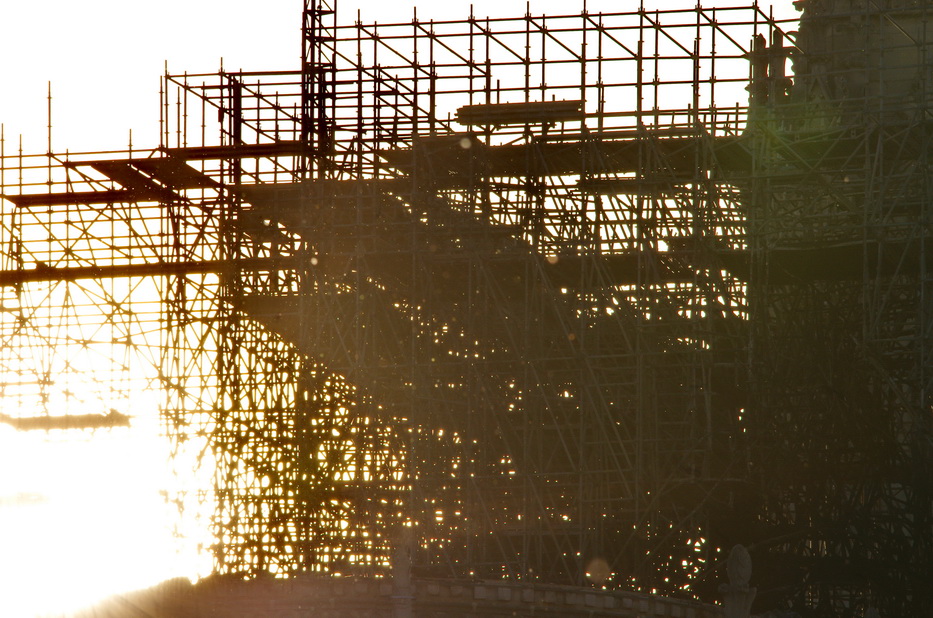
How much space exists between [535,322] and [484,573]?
4.95 meters

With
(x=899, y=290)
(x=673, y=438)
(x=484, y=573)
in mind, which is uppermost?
(x=899, y=290)

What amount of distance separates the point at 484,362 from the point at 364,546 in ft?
13.7

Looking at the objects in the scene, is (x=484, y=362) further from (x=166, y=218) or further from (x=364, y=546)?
(x=166, y=218)

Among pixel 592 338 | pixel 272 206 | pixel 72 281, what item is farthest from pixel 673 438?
pixel 72 281

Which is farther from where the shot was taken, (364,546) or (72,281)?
(72,281)

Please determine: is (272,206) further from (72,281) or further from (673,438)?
(673,438)

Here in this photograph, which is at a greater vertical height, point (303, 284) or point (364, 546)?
point (303, 284)

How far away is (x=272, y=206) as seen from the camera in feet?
131

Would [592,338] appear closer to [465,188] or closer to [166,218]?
[465,188]

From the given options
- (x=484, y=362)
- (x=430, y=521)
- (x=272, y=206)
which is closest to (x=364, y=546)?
(x=430, y=521)

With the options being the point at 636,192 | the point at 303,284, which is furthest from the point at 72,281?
the point at 636,192

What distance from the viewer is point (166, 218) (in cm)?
4134

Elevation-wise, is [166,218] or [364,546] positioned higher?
[166,218]

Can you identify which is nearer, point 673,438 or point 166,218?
point 673,438
